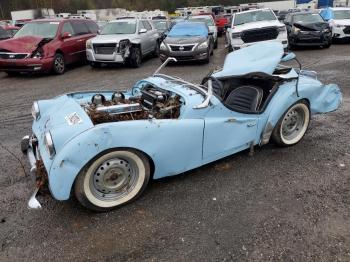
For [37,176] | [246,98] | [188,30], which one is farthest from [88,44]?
[37,176]

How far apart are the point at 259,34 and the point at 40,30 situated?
7525 mm

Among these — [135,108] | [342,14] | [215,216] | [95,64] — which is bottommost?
[215,216]

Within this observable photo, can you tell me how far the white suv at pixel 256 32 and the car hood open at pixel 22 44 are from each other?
6.64 m

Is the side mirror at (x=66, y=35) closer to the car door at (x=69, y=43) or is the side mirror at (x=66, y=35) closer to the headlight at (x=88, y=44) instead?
the car door at (x=69, y=43)

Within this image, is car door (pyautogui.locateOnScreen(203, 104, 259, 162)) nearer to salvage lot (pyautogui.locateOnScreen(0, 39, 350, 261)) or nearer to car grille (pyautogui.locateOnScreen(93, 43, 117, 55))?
salvage lot (pyautogui.locateOnScreen(0, 39, 350, 261))

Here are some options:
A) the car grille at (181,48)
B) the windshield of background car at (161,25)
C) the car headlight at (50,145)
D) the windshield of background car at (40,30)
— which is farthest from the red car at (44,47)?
the car headlight at (50,145)

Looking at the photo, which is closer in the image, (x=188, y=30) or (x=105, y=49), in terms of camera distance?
(x=105, y=49)

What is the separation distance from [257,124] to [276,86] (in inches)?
25.6

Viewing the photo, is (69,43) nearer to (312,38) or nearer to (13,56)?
(13,56)

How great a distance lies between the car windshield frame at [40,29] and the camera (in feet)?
36.8

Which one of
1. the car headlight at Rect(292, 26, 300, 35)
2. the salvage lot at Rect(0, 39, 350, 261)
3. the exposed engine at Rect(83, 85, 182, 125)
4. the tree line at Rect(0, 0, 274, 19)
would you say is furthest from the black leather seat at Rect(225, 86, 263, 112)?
the tree line at Rect(0, 0, 274, 19)

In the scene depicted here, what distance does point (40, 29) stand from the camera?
11414mm

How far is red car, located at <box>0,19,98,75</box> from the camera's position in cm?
1031

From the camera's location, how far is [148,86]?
4391 millimetres
